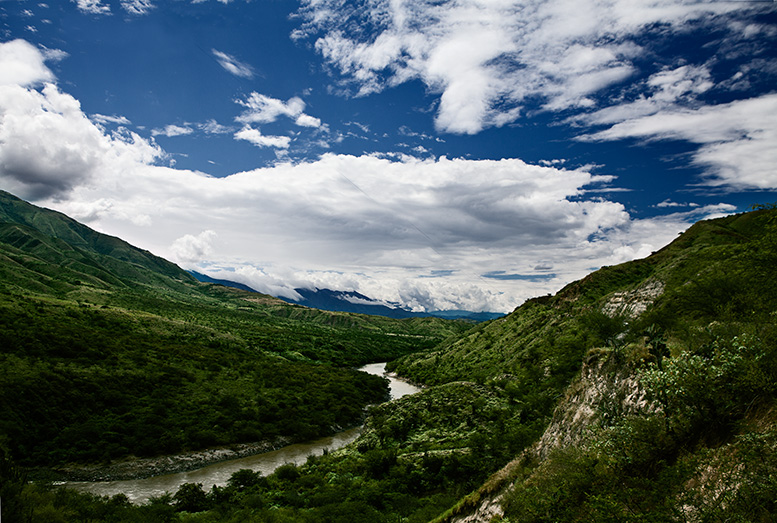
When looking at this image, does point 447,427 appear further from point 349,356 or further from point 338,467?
point 349,356

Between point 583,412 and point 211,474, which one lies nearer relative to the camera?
point 583,412

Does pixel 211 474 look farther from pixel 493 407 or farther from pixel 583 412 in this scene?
pixel 583 412

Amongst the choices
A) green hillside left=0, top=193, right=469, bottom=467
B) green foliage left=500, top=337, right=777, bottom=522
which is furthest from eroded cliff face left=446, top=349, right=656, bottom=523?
green hillside left=0, top=193, right=469, bottom=467

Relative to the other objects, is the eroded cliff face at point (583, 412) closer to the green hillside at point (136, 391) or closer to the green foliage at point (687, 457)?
the green foliage at point (687, 457)

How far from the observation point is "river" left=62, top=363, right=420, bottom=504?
3691 centimetres

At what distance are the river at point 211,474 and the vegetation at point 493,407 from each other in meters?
4.28

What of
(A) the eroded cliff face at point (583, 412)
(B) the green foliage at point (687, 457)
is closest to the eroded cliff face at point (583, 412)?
(A) the eroded cliff face at point (583, 412)

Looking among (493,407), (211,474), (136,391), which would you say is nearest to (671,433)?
(493,407)

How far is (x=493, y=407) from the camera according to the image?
1827 inches

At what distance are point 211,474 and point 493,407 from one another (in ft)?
120

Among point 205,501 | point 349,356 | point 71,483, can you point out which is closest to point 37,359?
point 71,483

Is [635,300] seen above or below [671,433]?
above

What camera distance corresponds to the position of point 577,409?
1750cm

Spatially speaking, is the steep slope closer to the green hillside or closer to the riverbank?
the riverbank
